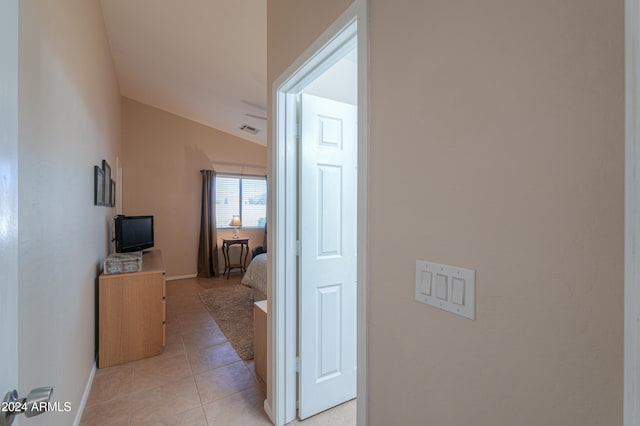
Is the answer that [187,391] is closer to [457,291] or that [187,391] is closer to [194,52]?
[457,291]

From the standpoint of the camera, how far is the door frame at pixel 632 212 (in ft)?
1.21

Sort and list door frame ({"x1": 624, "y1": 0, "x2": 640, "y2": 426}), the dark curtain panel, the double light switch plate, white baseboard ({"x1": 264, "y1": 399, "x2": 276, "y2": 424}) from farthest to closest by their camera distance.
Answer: the dark curtain panel < white baseboard ({"x1": 264, "y1": 399, "x2": 276, "y2": 424}) < the double light switch plate < door frame ({"x1": 624, "y1": 0, "x2": 640, "y2": 426})

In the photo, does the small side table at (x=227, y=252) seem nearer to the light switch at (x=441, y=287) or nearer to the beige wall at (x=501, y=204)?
the beige wall at (x=501, y=204)

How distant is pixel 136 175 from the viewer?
496 cm

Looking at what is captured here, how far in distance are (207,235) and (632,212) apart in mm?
5649

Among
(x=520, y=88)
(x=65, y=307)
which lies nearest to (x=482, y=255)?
(x=520, y=88)

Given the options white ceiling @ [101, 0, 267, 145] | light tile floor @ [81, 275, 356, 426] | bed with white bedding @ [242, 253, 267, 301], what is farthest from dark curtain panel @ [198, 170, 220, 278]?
light tile floor @ [81, 275, 356, 426]

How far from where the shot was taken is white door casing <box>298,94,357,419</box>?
176 centimetres

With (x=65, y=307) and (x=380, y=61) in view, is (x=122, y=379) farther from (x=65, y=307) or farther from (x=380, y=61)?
(x=380, y=61)

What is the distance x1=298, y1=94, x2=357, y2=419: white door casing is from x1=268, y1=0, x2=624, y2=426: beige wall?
840 millimetres

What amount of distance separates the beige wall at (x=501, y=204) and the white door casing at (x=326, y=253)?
2.75ft

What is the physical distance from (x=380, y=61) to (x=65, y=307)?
6.46ft

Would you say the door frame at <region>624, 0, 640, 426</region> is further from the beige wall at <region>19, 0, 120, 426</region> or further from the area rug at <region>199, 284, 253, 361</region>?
the area rug at <region>199, 284, 253, 361</region>

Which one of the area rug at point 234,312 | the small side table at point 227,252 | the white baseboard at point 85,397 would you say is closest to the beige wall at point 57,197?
the white baseboard at point 85,397
